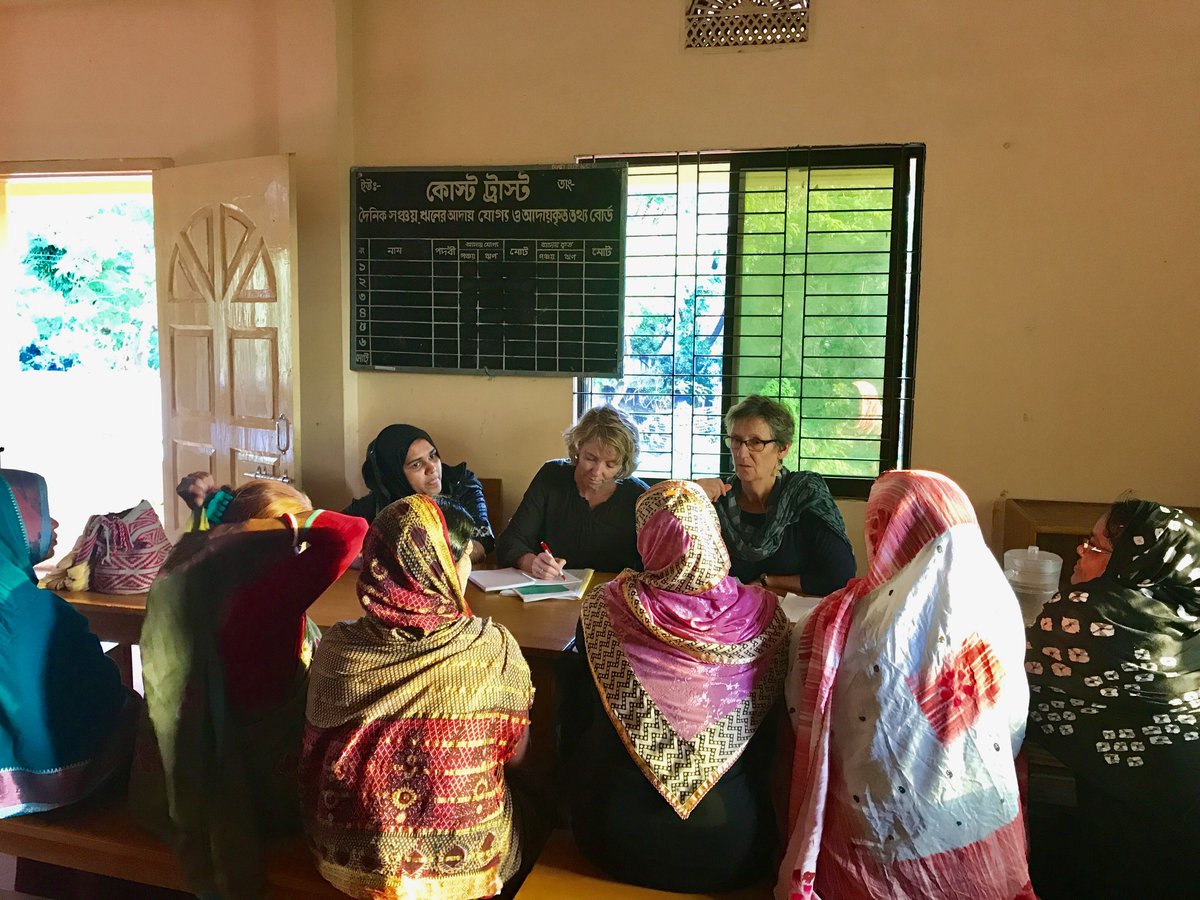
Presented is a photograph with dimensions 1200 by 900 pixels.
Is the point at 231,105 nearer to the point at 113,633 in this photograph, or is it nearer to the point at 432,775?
the point at 113,633

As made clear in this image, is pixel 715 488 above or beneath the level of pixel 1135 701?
above

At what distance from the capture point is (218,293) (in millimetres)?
3982

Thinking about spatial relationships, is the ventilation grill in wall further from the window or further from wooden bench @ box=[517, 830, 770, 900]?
wooden bench @ box=[517, 830, 770, 900]

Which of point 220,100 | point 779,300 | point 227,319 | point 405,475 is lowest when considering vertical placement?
point 405,475

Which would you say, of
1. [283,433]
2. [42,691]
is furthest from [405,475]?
[42,691]

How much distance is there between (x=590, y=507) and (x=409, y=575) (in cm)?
157

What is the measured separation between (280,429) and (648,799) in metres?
2.77

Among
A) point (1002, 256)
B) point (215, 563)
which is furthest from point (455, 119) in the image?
point (215, 563)

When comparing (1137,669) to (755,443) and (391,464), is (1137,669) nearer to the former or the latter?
(755,443)

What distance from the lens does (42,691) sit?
1.82 m

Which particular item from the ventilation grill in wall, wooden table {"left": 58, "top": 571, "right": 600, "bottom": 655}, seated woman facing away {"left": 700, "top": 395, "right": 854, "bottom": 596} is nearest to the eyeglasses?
seated woman facing away {"left": 700, "top": 395, "right": 854, "bottom": 596}

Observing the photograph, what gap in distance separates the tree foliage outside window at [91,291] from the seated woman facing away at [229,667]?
7.06 meters

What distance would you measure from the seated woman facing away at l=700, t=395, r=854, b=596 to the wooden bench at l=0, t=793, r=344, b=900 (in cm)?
152

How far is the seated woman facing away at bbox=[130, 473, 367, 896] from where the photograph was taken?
1.70 metres
